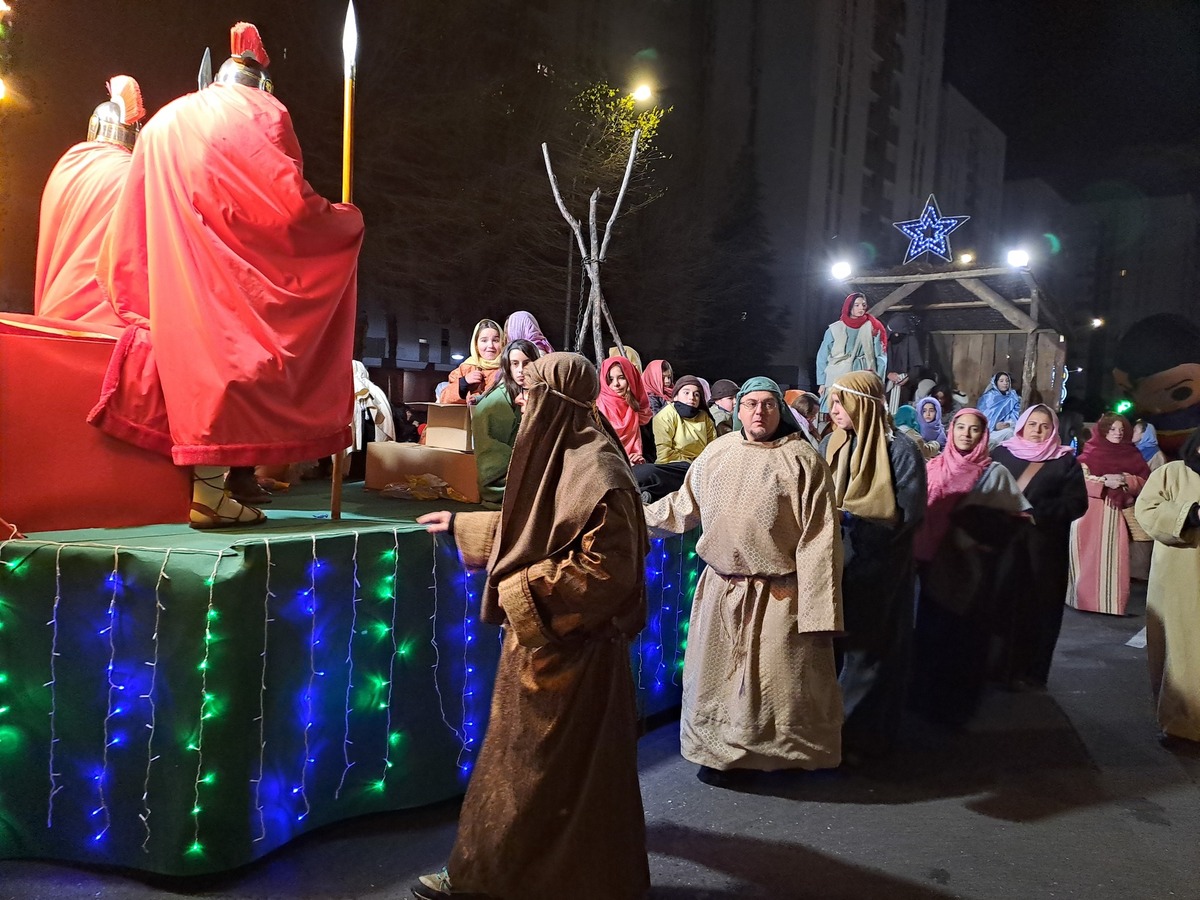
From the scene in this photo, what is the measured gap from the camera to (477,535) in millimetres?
2467

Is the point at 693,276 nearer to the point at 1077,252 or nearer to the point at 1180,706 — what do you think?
the point at 1077,252

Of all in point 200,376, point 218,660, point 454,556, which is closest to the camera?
point 218,660

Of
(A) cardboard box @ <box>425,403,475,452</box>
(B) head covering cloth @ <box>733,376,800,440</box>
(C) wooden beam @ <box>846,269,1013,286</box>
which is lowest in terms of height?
(A) cardboard box @ <box>425,403,475,452</box>

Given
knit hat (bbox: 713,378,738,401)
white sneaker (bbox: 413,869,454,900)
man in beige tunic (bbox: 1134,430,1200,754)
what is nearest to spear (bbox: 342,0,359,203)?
white sneaker (bbox: 413,869,454,900)

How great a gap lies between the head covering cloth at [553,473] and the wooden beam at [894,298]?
11.2 meters

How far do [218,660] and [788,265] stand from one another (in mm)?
17370

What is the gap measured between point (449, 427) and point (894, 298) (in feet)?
32.3

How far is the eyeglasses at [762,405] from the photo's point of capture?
142 inches

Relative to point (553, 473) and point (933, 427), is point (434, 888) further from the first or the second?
point (933, 427)

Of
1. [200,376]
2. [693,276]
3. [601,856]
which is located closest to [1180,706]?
[601,856]

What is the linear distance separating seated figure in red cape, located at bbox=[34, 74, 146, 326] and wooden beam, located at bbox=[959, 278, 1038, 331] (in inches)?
441

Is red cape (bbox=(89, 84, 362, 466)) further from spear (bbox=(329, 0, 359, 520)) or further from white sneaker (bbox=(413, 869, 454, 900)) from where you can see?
white sneaker (bbox=(413, 869, 454, 900))

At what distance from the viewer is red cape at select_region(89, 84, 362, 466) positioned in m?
2.84

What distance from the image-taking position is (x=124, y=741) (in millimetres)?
2561
